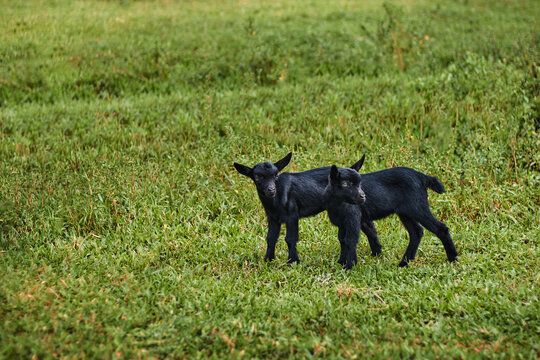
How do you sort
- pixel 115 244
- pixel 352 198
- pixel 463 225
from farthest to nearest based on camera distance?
1. pixel 463 225
2. pixel 115 244
3. pixel 352 198

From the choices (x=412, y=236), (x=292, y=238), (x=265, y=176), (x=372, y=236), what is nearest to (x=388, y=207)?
(x=412, y=236)

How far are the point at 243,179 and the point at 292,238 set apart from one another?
3.01 meters

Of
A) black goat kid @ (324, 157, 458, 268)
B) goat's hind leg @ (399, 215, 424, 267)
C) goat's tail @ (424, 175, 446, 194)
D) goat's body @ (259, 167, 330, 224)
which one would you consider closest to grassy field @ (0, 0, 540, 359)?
goat's hind leg @ (399, 215, 424, 267)

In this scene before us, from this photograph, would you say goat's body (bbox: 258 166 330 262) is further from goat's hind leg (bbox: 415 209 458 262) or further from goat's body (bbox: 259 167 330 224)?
goat's hind leg (bbox: 415 209 458 262)

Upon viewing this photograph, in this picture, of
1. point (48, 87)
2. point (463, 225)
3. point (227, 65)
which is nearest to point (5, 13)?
point (48, 87)

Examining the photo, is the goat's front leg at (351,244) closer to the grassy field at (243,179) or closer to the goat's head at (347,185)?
the grassy field at (243,179)

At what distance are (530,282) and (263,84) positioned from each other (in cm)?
943

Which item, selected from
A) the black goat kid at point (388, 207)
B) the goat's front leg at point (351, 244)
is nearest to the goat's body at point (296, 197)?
the black goat kid at point (388, 207)

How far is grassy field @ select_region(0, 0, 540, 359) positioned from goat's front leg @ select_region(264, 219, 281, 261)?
116 millimetres

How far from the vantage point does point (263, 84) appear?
14.0 meters

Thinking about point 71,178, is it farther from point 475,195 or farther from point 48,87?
point 475,195

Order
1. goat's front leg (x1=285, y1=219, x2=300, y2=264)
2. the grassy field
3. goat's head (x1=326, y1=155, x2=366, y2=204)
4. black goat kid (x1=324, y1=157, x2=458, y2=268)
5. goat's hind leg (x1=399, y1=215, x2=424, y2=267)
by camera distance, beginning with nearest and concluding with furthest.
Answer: the grassy field < goat's head (x1=326, y1=155, x2=366, y2=204) < black goat kid (x1=324, y1=157, x2=458, y2=268) < goat's front leg (x1=285, y1=219, x2=300, y2=264) < goat's hind leg (x1=399, y1=215, x2=424, y2=267)

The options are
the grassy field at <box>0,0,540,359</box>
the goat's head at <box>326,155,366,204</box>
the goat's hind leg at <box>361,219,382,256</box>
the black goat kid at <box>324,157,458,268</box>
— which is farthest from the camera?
the goat's hind leg at <box>361,219,382,256</box>

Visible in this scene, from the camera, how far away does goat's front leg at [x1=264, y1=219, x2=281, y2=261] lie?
21.3 ft
